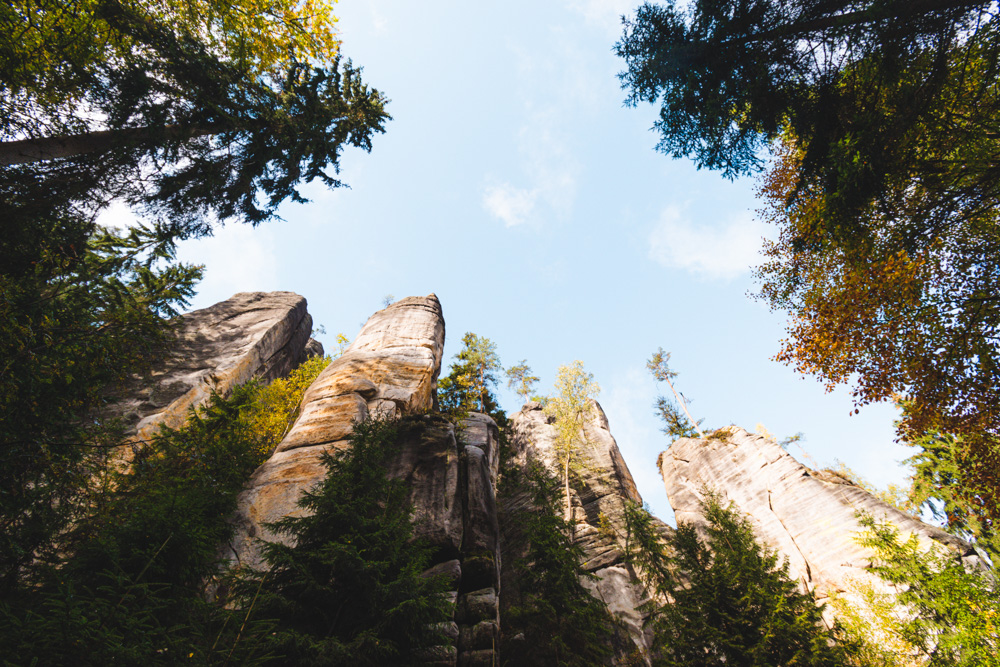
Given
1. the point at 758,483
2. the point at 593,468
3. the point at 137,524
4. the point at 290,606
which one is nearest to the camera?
the point at 290,606

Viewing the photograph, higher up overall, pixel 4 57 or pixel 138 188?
pixel 138 188

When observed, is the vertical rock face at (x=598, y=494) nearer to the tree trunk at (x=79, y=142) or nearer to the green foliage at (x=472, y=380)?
the green foliage at (x=472, y=380)

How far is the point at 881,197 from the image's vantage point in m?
6.33

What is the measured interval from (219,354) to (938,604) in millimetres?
25280

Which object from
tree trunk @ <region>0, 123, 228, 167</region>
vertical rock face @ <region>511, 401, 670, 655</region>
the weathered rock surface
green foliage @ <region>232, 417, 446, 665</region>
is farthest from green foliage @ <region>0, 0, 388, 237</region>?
vertical rock face @ <region>511, 401, 670, 655</region>

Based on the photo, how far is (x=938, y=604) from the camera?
975 cm

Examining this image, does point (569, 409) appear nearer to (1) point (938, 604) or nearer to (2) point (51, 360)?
(1) point (938, 604)

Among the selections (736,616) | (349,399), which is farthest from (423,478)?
(736,616)

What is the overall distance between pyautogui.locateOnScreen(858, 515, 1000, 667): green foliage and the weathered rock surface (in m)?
21.2

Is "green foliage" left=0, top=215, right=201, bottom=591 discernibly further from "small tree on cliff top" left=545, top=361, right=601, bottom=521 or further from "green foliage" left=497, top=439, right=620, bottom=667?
"small tree on cliff top" left=545, top=361, right=601, bottom=521

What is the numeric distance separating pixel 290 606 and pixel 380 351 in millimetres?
14500

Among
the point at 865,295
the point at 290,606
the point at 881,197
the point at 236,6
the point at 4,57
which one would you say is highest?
the point at 236,6

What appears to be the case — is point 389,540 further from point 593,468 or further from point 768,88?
point 593,468

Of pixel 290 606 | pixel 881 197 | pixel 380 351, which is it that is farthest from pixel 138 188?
pixel 881 197
